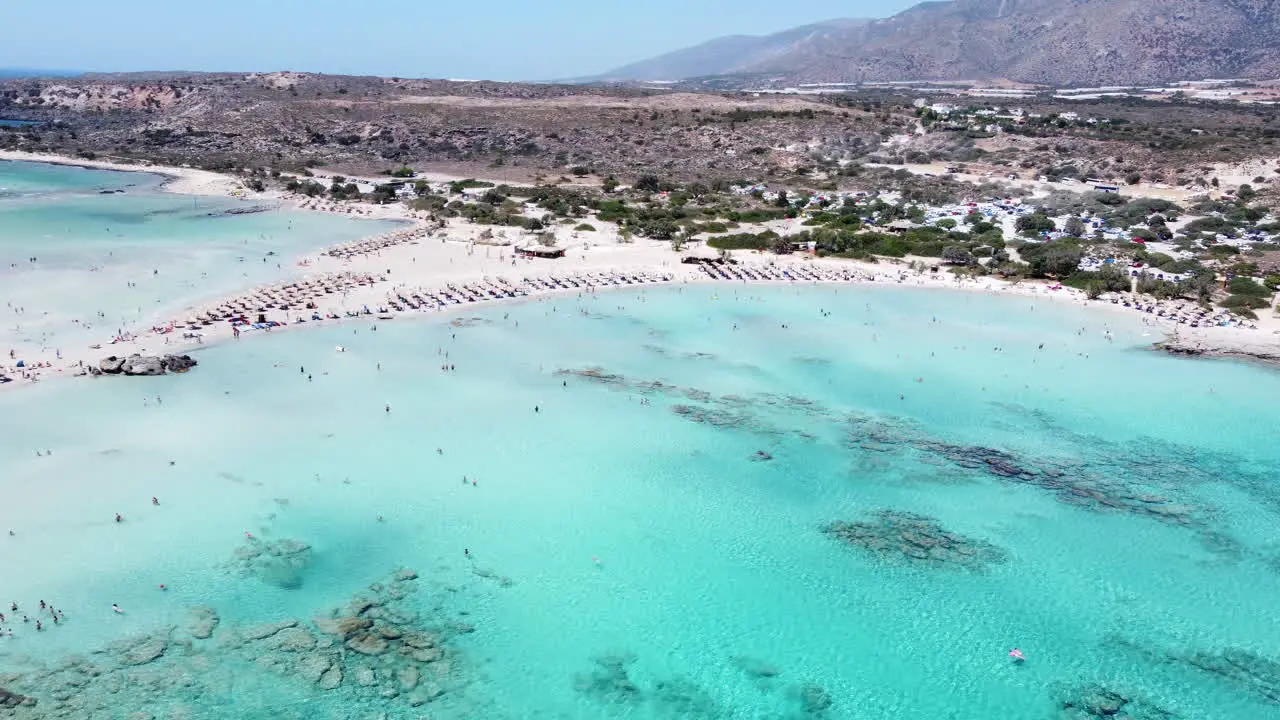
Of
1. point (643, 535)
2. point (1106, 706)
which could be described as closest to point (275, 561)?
point (643, 535)

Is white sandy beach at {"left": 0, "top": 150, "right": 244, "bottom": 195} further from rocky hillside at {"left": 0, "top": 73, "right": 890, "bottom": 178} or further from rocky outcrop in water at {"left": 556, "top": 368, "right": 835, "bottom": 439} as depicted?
rocky outcrop in water at {"left": 556, "top": 368, "right": 835, "bottom": 439}

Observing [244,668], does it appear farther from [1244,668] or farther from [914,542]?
[1244,668]

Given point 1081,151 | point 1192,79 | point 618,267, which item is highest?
point 1192,79

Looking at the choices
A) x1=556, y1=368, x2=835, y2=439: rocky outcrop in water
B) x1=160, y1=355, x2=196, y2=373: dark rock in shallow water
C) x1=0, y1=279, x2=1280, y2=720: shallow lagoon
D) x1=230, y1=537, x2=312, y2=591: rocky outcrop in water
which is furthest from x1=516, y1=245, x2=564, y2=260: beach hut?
x1=230, y1=537, x2=312, y2=591: rocky outcrop in water

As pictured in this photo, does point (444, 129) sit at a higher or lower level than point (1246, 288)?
higher

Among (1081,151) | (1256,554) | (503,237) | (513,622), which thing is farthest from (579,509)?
(1081,151)

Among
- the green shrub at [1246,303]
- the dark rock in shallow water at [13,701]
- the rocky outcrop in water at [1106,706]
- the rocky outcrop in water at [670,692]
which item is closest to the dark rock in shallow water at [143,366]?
the dark rock in shallow water at [13,701]

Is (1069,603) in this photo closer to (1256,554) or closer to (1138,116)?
(1256,554)

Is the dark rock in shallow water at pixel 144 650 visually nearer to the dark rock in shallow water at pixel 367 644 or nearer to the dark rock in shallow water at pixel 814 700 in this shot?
the dark rock in shallow water at pixel 367 644
